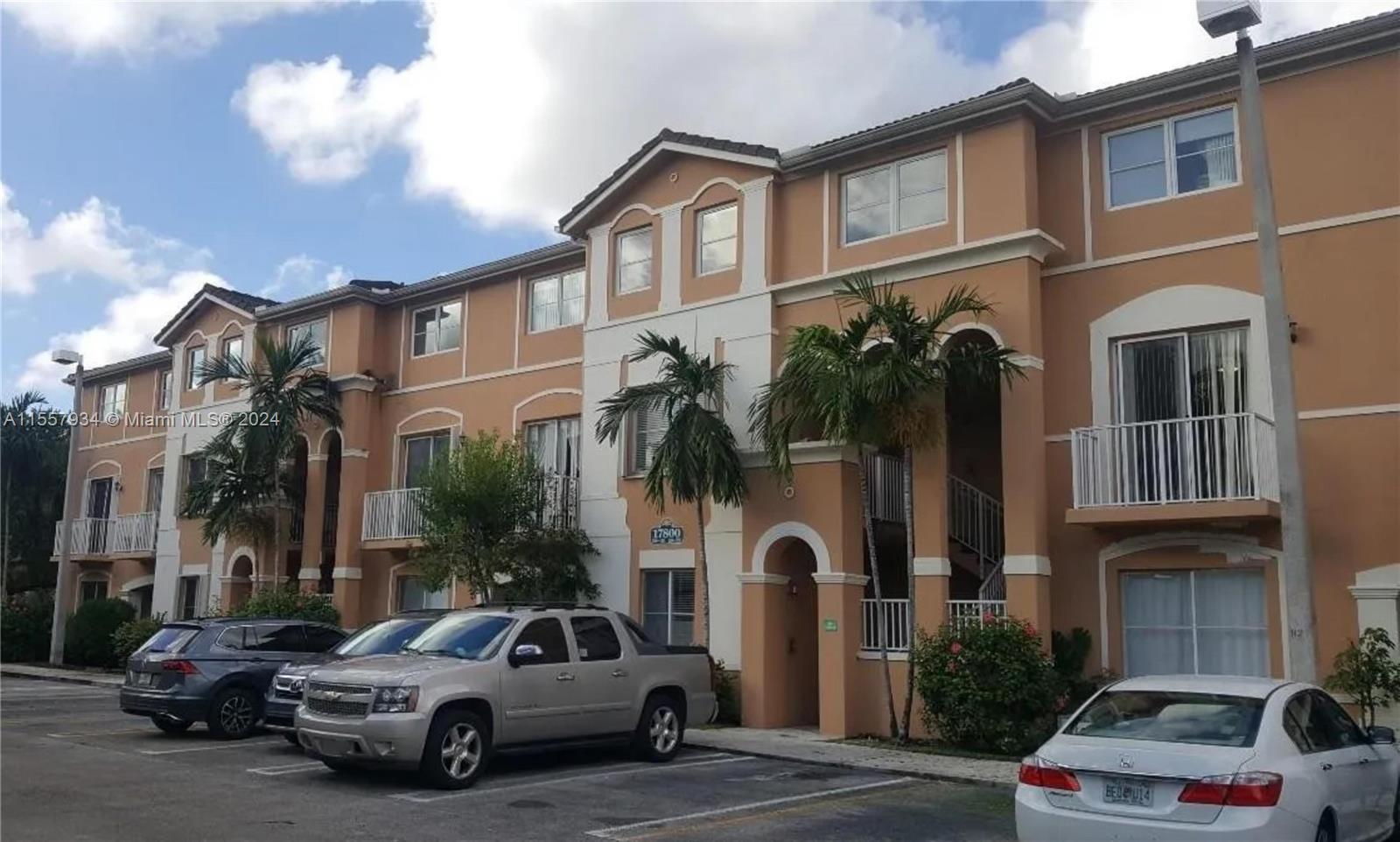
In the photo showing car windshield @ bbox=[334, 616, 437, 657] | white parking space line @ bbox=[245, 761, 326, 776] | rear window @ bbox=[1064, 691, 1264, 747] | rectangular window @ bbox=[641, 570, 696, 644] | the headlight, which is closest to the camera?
rear window @ bbox=[1064, 691, 1264, 747]

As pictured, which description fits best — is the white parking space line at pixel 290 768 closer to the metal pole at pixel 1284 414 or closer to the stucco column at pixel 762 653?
the stucco column at pixel 762 653

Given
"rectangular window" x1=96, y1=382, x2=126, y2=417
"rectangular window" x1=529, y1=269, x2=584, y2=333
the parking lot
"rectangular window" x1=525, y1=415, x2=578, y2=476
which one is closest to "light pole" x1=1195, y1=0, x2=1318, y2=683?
the parking lot

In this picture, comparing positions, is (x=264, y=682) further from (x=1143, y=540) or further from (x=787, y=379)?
(x=1143, y=540)

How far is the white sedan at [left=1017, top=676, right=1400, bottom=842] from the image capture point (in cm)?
747

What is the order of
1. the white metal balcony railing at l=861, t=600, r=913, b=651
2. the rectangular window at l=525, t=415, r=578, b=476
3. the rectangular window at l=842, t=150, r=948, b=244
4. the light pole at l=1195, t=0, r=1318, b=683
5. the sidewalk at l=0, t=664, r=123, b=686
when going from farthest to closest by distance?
the sidewalk at l=0, t=664, r=123, b=686 → the rectangular window at l=525, t=415, r=578, b=476 → the rectangular window at l=842, t=150, r=948, b=244 → the white metal balcony railing at l=861, t=600, r=913, b=651 → the light pole at l=1195, t=0, r=1318, b=683

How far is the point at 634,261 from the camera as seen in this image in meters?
21.8

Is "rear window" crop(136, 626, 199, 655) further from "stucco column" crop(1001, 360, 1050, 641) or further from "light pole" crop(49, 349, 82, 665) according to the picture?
"light pole" crop(49, 349, 82, 665)

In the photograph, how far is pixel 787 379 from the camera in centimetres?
1673

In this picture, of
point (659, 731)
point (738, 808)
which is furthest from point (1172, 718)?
point (659, 731)

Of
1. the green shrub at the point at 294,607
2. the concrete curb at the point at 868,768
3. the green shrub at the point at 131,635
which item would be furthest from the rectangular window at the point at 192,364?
the concrete curb at the point at 868,768

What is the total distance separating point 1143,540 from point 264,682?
37.0 feet

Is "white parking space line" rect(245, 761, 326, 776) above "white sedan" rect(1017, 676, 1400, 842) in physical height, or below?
below

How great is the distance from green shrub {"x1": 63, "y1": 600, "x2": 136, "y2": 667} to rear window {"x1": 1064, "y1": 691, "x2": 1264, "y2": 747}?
26746 mm

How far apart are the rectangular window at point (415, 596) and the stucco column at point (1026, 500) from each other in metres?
12.0
